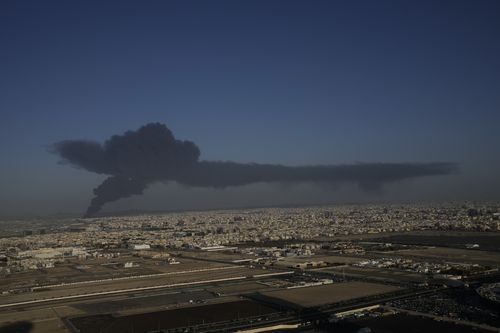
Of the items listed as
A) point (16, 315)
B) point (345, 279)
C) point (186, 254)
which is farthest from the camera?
point (186, 254)

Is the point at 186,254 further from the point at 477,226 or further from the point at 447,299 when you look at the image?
the point at 477,226

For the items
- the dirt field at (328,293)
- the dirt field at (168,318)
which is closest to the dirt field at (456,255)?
the dirt field at (328,293)

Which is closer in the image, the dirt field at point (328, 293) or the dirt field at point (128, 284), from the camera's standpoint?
the dirt field at point (328, 293)

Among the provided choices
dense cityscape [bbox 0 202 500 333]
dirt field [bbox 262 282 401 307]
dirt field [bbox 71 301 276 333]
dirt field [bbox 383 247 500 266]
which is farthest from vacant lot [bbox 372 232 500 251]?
dirt field [bbox 71 301 276 333]

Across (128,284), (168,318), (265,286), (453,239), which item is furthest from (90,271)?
(453,239)

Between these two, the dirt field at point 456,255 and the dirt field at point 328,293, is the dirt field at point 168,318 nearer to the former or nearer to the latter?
the dirt field at point 328,293

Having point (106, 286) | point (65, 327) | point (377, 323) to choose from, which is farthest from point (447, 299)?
point (106, 286)

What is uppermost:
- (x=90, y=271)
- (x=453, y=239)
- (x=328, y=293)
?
(x=453, y=239)

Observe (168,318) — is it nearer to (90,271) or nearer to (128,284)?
(128,284)
